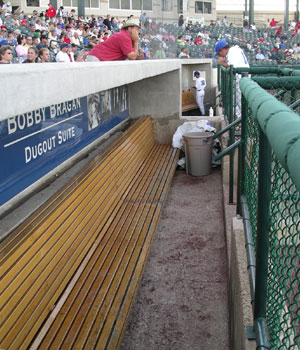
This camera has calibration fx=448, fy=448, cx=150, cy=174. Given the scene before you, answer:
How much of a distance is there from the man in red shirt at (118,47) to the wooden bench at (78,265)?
1.45m

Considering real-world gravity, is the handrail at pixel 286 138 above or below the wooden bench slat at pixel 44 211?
above

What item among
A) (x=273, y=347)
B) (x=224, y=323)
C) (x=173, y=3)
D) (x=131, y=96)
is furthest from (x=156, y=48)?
(x=273, y=347)

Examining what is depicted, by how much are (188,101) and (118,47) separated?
28.5ft

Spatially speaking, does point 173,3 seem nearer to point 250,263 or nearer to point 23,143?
point 23,143

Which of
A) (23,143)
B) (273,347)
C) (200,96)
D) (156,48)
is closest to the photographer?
(273,347)

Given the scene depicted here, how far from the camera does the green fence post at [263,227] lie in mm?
1718

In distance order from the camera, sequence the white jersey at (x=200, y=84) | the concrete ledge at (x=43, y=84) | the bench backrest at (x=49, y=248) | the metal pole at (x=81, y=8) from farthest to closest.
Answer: the metal pole at (x=81, y=8) < the white jersey at (x=200, y=84) < the bench backrest at (x=49, y=248) < the concrete ledge at (x=43, y=84)

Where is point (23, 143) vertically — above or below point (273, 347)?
above

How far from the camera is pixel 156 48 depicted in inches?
338

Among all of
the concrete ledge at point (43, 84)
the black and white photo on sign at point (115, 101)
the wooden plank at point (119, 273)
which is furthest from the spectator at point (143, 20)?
the concrete ledge at point (43, 84)

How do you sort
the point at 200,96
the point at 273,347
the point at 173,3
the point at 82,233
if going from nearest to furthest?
1. the point at 273,347
2. the point at 82,233
3. the point at 173,3
4. the point at 200,96

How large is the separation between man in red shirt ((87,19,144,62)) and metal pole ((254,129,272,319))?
4309mm

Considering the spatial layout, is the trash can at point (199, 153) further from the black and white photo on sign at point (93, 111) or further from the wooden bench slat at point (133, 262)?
the black and white photo on sign at point (93, 111)

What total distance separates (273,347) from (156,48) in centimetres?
761
